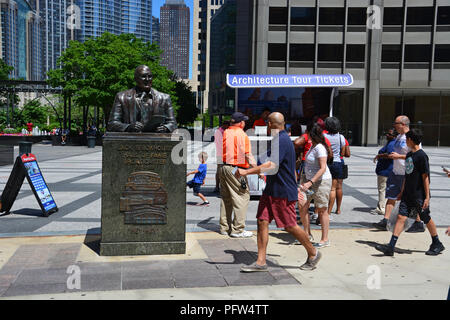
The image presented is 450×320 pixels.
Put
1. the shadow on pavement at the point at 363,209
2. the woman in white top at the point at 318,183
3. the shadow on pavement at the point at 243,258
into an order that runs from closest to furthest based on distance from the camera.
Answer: the shadow on pavement at the point at 243,258
the woman in white top at the point at 318,183
the shadow on pavement at the point at 363,209

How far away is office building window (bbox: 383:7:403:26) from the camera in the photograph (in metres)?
40.8

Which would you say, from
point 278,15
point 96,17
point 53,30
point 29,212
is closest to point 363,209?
point 29,212

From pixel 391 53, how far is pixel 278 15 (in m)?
11.3

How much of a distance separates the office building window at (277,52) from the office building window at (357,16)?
6820mm

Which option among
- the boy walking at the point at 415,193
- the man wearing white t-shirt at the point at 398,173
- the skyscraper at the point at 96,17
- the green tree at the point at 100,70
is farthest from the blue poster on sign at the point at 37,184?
the skyscraper at the point at 96,17

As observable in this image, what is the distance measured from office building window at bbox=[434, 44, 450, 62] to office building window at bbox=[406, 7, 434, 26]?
2.41m

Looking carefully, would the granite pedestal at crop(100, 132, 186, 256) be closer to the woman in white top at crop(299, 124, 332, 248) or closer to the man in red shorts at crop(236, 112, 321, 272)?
the man in red shorts at crop(236, 112, 321, 272)

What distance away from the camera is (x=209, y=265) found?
5453 mm

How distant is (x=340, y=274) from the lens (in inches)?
203

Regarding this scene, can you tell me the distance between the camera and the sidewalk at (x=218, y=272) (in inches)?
177

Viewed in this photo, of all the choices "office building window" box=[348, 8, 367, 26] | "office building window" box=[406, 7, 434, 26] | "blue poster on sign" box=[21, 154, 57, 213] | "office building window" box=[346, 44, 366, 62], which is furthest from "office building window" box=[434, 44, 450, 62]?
"blue poster on sign" box=[21, 154, 57, 213]

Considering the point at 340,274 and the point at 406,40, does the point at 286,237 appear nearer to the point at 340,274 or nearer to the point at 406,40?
the point at 340,274

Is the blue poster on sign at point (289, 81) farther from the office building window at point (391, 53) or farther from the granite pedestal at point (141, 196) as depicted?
the office building window at point (391, 53)

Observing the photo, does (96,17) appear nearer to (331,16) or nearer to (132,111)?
(331,16)
